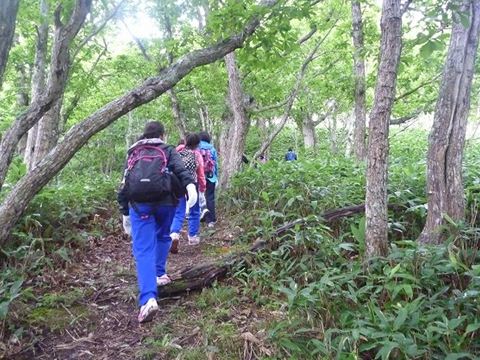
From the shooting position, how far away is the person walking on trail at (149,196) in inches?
163

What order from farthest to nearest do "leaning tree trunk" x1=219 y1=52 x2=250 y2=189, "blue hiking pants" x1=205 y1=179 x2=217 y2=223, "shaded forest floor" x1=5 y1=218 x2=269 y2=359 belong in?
1. "leaning tree trunk" x1=219 y1=52 x2=250 y2=189
2. "blue hiking pants" x1=205 y1=179 x2=217 y2=223
3. "shaded forest floor" x1=5 y1=218 x2=269 y2=359

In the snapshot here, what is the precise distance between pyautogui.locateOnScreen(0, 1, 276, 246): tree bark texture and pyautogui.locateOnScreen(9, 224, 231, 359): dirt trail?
91 centimetres

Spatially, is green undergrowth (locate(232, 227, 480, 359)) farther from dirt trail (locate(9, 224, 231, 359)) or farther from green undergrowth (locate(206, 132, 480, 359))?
dirt trail (locate(9, 224, 231, 359))

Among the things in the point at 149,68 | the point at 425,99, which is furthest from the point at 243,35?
the point at 425,99

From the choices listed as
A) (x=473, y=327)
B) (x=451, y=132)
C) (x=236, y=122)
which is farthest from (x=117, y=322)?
(x=236, y=122)

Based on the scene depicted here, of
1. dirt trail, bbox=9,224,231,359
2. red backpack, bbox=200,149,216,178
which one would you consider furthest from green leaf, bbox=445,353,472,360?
red backpack, bbox=200,149,216,178

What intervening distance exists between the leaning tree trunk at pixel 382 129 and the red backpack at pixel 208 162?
3931 mm

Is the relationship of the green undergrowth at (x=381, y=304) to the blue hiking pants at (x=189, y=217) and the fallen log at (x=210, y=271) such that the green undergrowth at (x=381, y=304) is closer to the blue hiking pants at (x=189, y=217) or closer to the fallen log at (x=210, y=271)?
the fallen log at (x=210, y=271)

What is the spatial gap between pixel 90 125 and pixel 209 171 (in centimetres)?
272

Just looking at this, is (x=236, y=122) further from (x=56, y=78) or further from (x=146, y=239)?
(x=146, y=239)

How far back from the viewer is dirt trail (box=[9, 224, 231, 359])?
12.2ft

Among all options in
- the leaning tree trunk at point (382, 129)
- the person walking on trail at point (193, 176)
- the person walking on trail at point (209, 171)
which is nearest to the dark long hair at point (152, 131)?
the person walking on trail at point (193, 176)

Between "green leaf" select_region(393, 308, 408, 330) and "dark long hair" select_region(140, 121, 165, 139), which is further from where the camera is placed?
"dark long hair" select_region(140, 121, 165, 139)

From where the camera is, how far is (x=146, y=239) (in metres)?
4.25
